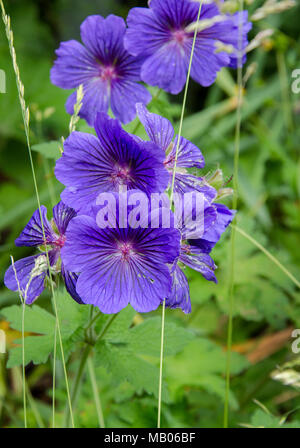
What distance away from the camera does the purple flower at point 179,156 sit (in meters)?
0.89

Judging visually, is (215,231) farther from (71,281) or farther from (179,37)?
(179,37)

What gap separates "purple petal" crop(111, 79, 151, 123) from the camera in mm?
1144

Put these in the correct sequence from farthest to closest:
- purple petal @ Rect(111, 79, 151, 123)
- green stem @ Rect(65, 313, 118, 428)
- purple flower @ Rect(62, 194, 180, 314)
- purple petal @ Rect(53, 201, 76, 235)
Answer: purple petal @ Rect(111, 79, 151, 123)
green stem @ Rect(65, 313, 118, 428)
purple petal @ Rect(53, 201, 76, 235)
purple flower @ Rect(62, 194, 180, 314)

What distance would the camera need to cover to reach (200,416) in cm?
159

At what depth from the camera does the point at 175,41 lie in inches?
44.6

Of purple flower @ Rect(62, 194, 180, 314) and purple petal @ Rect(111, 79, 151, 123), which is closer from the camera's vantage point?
purple flower @ Rect(62, 194, 180, 314)

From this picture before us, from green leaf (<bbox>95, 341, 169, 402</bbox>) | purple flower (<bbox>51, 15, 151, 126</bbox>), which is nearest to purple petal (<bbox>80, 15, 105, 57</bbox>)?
purple flower (<bbox>51, 15, 151, 126</bbox>)

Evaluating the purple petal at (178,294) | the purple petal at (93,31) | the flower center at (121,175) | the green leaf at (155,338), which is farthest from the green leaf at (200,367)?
the purple petal at (93,31)

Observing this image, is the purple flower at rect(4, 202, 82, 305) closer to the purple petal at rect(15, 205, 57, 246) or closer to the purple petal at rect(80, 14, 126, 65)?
the purple petal at rect(15, 205, 57, 246)

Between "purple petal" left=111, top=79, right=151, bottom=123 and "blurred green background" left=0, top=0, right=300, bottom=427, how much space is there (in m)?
0.09

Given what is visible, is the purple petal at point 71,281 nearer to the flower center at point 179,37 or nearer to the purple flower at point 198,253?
the purple flower at point 198,253

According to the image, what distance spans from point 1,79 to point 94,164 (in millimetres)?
1105
